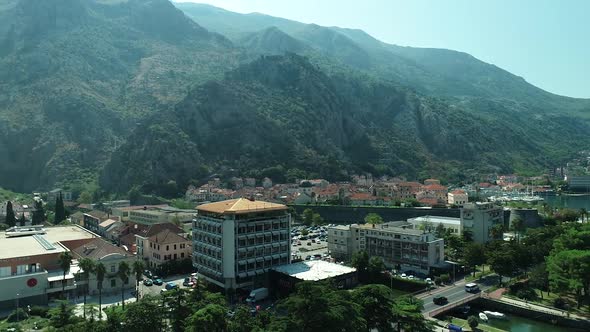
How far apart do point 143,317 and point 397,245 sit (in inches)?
1366

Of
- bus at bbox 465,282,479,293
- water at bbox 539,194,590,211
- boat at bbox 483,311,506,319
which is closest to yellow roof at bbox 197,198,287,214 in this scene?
bus at bbox 465,282,479,293

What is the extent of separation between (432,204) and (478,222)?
33909 mm

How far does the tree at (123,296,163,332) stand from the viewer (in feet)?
100

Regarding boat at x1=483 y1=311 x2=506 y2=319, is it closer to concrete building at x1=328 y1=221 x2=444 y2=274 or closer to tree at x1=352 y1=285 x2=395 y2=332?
concrete building at x1=328 y1=221 x2=444 y2=274

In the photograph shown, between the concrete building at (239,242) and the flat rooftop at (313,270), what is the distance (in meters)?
2.17

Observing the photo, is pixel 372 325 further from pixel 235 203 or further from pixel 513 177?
pixel 513 177

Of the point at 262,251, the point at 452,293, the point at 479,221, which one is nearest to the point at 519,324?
the point at 452,293

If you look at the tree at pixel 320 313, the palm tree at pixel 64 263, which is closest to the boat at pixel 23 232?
the palm tree at pixel 64 263

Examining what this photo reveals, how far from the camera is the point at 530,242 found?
58562 mm

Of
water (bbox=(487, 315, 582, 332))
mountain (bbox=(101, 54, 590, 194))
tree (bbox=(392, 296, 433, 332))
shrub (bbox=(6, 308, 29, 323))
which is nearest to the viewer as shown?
tree (bbox=(392, 296, 433, 332))

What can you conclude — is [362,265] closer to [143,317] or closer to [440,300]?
[440,300]

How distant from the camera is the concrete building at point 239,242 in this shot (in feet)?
155

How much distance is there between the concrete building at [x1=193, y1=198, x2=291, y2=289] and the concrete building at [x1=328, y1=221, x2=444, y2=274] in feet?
43.7

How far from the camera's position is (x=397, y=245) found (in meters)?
57.3
